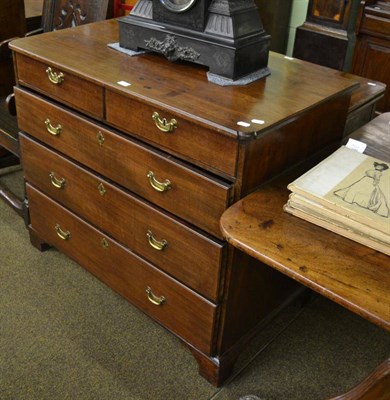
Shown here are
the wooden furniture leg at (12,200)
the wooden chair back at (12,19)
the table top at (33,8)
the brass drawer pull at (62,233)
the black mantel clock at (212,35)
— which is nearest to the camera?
the black mantel clock at (212,35)

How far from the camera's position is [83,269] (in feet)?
7.54

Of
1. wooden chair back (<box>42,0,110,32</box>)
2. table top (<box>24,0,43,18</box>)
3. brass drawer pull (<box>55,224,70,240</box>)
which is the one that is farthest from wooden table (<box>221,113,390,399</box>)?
table top (<box>24,0,43,18</box>)

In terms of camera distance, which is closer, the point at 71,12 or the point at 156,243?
the point at 156,243

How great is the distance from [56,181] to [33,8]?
5.57 ft

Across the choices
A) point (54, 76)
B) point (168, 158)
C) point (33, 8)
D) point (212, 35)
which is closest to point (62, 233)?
point (54, 76)

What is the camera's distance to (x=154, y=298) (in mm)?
1810

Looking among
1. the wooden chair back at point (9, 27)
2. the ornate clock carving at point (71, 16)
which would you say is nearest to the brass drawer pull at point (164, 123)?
the ornate clock carving at point (71, 16)

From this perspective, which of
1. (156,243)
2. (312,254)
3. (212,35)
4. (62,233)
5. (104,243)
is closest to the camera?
(312,254)

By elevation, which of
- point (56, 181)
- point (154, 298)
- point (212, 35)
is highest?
point (212, 35)

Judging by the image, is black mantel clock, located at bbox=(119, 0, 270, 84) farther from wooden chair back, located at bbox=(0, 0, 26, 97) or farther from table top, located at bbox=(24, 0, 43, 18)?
table top, located at bbox=(24, 0, 43, 18)

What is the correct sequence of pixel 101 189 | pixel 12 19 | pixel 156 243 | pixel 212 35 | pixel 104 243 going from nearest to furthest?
1. pixel 212 35
2. pixel 156 243
3. pixel 101 189
4. pixel 104 243
5. pixel 12 19

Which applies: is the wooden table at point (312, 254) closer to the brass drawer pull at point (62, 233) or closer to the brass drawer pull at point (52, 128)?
the brass drawer pull at point (52, 128)

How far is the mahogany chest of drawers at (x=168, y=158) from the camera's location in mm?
1421

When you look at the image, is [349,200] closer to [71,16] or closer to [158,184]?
[158,184]
